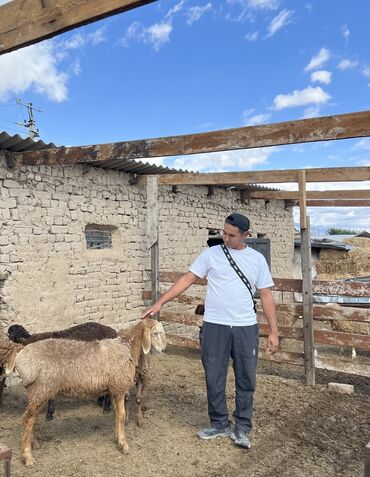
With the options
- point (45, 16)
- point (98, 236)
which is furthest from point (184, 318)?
→ point (45, 16)

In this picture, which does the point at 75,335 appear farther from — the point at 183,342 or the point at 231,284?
the point at 183,342

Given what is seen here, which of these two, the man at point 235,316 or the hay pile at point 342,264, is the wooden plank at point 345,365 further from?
the hay pile at point 342,264

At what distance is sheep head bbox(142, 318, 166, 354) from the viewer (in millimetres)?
3896

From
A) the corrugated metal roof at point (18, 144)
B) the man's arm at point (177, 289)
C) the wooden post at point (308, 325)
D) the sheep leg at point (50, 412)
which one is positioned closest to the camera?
the man's arm at point (177, 289)

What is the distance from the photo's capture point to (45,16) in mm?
2363

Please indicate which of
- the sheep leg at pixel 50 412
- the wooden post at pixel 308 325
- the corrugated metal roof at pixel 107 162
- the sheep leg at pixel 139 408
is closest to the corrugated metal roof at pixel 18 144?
the corrugated metal roof at pixel 107 162

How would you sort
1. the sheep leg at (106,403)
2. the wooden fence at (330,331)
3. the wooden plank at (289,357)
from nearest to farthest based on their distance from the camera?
the sheep leg at (106,403) → the wooden fence at (330,331) → the wooden plank at (289,357)

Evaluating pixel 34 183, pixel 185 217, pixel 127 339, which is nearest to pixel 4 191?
pixel 34 183

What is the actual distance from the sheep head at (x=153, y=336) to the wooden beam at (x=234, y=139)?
6.14 ft

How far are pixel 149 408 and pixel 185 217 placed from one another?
16.4ft

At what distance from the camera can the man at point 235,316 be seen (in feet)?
12.3

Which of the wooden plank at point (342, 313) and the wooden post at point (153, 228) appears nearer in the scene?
the wooden plank at point (342, 313)

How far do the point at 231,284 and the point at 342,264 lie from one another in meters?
14.5

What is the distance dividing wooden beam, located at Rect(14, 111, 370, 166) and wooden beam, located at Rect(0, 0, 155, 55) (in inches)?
88.7
